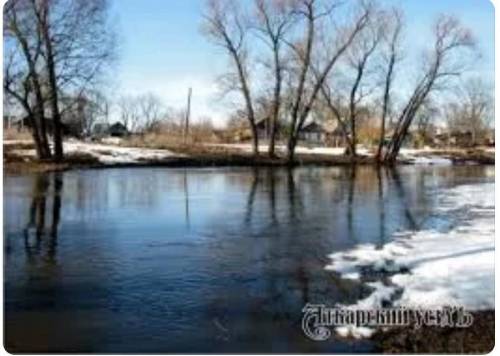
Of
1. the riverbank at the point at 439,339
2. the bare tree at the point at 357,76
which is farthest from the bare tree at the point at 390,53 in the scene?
the riverbank at the point at 439,339

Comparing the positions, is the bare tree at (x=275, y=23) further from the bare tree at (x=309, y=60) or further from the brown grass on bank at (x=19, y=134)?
the brown grass on bank at (x=19, y=134)

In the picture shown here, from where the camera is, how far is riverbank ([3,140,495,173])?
10129mm

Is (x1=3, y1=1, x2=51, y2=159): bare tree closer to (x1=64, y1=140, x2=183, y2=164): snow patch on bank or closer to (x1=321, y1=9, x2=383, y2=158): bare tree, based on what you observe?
(x1=64, y1=140, x2=183, y2=164): snow patch on bank

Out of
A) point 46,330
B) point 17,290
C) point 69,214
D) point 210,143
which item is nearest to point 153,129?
point 69,214

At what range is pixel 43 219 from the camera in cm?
888

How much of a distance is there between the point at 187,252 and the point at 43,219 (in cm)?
242

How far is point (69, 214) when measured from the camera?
9.21m

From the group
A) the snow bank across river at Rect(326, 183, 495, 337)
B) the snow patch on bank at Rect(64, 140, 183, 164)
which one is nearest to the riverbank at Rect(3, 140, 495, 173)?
the snow patch on bank at Rect(64, 140, 183, 164)

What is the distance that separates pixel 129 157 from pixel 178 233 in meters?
5.10

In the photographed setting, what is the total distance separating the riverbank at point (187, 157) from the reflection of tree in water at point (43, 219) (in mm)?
229

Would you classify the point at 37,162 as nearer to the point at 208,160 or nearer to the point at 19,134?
the point at 19,134

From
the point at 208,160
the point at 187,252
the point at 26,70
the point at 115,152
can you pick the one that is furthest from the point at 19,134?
the point at 208,160

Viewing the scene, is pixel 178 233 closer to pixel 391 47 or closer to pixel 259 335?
pixel 391 47

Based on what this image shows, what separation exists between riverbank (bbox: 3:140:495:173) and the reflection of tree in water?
23 centimetres
